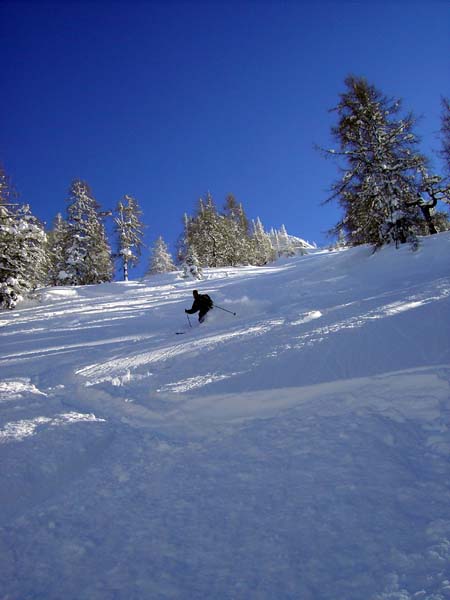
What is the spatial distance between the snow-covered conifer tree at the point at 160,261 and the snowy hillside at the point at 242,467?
46.1m

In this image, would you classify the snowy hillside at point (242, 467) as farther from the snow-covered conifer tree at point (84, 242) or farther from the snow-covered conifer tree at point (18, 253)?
the snow-covered conifer tree at point (84, 242)

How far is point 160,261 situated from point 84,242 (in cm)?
2309

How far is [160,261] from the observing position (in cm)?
5300

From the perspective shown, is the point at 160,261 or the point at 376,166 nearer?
the point at 376,166

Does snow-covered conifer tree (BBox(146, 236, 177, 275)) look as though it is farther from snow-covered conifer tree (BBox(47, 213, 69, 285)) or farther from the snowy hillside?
the snowy hillside

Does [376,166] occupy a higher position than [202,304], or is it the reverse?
[376,166]

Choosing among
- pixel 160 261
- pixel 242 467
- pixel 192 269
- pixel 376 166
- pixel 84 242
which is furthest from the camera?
pixel 160 261

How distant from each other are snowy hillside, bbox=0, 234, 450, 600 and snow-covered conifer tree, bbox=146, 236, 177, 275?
4607 centimetres

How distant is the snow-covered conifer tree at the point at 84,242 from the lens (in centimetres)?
2950

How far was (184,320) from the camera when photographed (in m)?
12.0

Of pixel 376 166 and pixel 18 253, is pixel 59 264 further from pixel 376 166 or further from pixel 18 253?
pixel 376 166

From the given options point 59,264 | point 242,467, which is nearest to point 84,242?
point 59,264

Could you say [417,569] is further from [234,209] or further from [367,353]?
[234,209]

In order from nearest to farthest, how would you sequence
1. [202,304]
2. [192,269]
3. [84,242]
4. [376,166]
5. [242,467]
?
[242,467], [202,304], [376,166], [192,269], [84,242]
